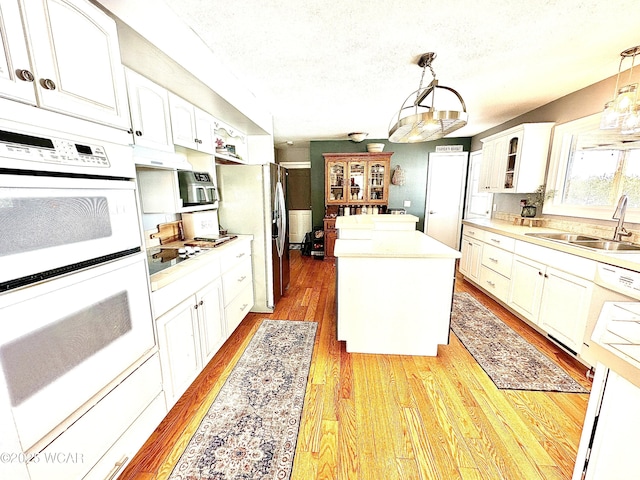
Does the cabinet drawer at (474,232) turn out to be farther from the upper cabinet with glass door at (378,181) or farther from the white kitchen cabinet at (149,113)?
the white kitchen cabinet at (149,113)

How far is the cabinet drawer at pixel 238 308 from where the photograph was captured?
7.33ft

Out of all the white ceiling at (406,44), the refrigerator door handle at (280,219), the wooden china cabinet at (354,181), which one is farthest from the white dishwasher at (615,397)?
the wooden china cabinet at (354,181)

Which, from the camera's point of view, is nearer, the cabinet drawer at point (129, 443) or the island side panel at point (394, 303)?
the cabinet drawer at point (129, 443)

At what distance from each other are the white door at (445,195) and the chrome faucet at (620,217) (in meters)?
2.91

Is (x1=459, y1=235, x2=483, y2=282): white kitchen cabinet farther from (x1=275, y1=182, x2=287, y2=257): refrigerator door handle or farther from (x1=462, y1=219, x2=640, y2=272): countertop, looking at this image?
(x1=275, y1=182, x2=287, y2=257): refrigerator door handle

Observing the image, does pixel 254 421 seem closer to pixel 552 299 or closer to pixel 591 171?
pixel 552 299

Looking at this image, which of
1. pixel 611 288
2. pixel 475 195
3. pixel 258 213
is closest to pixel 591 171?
pixel 611 288

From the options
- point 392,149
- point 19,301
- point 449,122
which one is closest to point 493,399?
point 449,122

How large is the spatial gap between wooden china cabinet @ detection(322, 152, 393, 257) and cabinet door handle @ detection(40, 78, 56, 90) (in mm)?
4209

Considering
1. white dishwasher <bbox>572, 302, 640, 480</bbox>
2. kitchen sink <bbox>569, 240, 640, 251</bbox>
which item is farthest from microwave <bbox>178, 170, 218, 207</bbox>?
kitchen sink <bbox>569, 240, 640, 251</bbox>

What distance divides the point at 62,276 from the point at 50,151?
1.35 feet

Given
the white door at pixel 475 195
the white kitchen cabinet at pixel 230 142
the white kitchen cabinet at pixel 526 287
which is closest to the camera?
the white kitchen cabinet at pixel 526 287

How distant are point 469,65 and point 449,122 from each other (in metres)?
0.74

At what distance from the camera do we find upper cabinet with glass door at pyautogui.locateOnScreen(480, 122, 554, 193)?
300 centimetres
